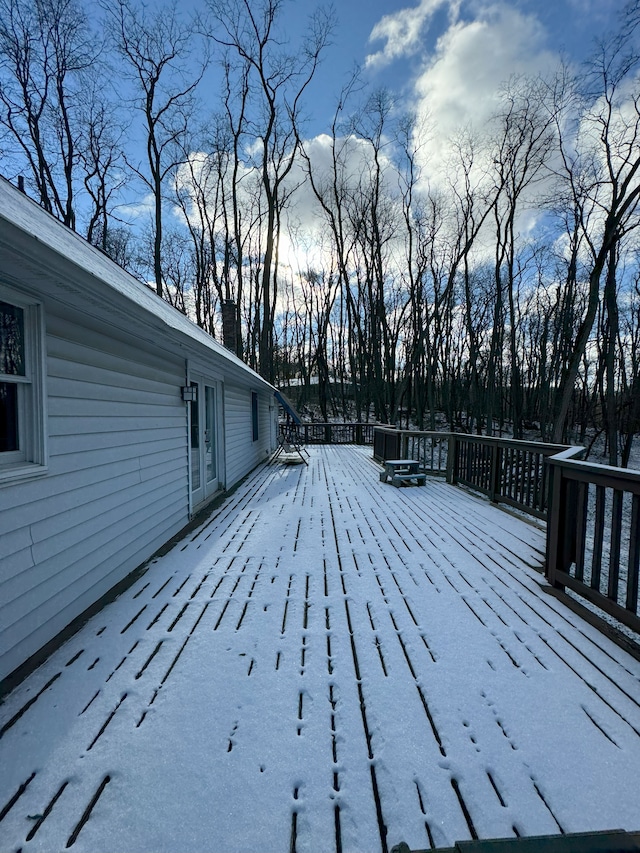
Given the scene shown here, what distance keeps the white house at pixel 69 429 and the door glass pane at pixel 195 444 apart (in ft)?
3.03

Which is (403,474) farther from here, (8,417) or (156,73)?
(156,73)

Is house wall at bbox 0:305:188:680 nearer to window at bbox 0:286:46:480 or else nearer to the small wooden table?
window at bbox 0:286:46:480

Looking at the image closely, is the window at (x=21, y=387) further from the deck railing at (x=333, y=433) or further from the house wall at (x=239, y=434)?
the deck railing at (x=333, y=433)

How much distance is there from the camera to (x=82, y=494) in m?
2.46

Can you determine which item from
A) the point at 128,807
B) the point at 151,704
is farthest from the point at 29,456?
the point at 128,807

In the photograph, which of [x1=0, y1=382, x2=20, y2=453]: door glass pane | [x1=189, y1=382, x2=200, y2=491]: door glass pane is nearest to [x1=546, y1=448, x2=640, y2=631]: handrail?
[x1=0, y1=382, x2=20, y2=453]: door glass pane

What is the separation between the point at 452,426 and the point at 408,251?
9114 millimetres

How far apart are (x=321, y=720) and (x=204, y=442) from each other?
4.17 meters

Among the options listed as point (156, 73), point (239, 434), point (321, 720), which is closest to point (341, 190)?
point (156, 73)

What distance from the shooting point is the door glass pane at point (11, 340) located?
1.94 meters

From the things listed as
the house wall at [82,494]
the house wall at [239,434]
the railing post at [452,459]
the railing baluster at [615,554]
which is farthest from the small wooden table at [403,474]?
the railing baluster at [615,554]

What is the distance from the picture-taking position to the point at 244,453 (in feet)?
26.0

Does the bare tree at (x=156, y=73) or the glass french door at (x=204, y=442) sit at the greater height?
the bare tree at (x=156, y=73)

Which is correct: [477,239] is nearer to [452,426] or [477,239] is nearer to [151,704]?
[452,426]
